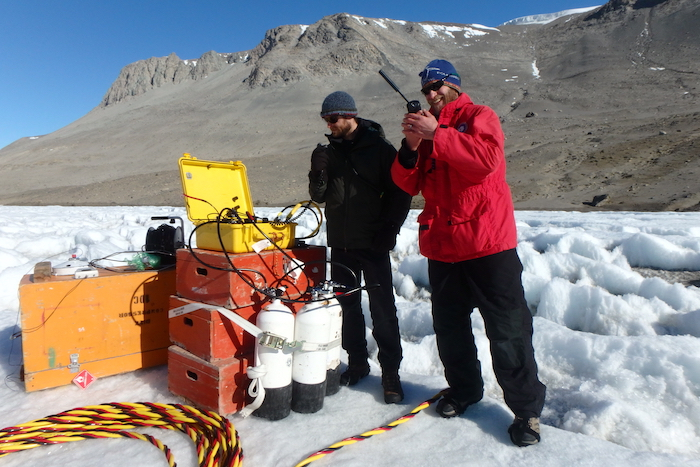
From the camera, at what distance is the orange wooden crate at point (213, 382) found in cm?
238

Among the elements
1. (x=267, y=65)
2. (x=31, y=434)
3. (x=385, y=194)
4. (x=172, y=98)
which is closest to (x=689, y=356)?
(x=385, y=194)

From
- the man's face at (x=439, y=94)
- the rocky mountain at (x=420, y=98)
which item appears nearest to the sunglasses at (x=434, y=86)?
the man's face at (x=439, y=94)

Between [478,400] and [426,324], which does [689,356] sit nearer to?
[478,400]

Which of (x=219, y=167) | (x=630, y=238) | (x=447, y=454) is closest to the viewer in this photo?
(x=447, y=454)

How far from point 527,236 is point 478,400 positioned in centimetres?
324

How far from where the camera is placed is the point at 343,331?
285 centimetres

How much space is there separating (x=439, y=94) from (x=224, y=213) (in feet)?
5.79

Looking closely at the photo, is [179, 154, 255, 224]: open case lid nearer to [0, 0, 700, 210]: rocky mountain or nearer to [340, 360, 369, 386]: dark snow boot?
[340, 360, 369, 386]: dark snow boot

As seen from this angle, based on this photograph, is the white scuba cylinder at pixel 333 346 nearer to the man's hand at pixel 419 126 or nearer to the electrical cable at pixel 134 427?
the electrical cable at pixel 134 427

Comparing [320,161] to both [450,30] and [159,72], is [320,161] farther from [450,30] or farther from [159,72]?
[159,72]

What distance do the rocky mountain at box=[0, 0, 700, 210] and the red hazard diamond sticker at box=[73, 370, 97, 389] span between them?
13610 millimetres

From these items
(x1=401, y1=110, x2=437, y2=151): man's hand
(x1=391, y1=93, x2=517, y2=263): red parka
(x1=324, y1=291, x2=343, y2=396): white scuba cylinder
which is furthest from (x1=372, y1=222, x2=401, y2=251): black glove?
(x1=401, y1=110, x2=437, y2=151): man's hand

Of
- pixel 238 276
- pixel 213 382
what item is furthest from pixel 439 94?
pixel 213 382

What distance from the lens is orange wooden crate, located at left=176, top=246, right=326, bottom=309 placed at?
2.45 meters
